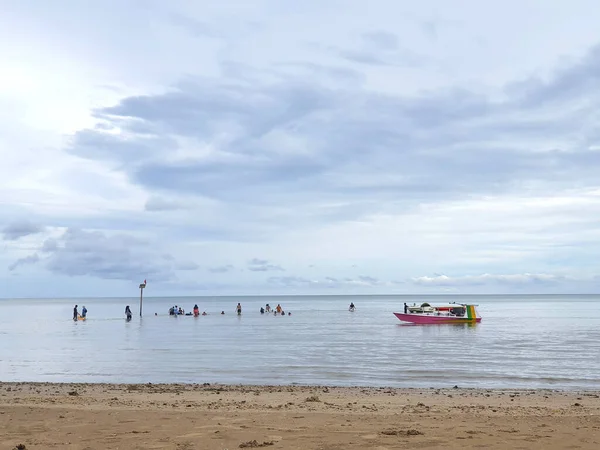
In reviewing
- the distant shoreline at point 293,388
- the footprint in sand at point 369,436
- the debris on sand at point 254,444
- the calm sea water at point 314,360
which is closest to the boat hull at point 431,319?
the calm sea water at point 314,360

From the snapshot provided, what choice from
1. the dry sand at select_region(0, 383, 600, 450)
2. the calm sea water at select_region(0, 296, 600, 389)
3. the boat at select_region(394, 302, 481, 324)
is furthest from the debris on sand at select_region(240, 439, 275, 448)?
the boat at select_region(394, 302, 481, 324)

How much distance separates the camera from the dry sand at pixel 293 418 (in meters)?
8.88

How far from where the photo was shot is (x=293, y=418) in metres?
11.1

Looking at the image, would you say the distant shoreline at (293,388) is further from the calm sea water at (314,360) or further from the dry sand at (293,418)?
the calm sea water at (314,360)

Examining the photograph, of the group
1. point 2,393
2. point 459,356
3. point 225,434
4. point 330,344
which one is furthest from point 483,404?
point 330,344

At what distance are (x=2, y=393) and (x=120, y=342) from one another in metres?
20.6

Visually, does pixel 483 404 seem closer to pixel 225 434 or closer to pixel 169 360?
pixel 225 434

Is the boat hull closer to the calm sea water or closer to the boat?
the boat

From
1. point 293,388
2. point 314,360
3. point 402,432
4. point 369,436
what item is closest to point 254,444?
point 369,436

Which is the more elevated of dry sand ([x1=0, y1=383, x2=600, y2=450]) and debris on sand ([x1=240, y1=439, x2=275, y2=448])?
debris on sand ([x1=240, y1=439, x2=275, y2=448])

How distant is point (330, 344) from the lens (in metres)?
34.1

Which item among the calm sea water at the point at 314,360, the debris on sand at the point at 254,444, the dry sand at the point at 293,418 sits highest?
the debris on sand at the point at 254,444

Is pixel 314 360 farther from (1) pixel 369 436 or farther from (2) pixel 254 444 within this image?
(2) pixel 254 444

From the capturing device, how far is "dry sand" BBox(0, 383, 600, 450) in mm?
8875
